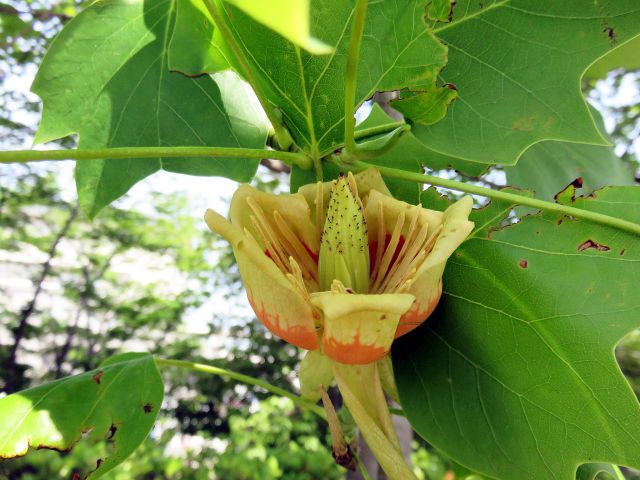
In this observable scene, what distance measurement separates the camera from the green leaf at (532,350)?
2.10 ft

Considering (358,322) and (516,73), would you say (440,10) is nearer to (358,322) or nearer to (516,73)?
(516,73)

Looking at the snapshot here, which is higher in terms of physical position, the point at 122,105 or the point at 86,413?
the point at 122,105

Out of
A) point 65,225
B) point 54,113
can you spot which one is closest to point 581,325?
point 54,113

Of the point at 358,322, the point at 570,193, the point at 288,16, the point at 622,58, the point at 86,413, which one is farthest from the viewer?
the point at 622,58

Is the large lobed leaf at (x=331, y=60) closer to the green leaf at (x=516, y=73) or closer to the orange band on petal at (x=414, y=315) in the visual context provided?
the green leaf at (x=516, y=73)

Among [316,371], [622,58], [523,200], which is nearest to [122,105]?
[316,371]

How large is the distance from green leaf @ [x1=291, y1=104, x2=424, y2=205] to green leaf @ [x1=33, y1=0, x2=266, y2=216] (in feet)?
0.45

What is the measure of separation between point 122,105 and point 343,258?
1.71 feet

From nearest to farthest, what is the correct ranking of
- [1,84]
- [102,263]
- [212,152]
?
[212,152] < [1,84] < [102,263]

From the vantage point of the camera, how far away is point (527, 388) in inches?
26.0

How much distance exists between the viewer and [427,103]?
681 mm

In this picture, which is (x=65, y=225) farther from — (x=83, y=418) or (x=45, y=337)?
(x=83, y=418)

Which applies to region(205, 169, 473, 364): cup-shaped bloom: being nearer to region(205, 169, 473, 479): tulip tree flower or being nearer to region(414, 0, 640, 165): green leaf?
region(205, 169, 473, 479): tulip tree flower

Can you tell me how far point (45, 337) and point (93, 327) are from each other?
0.38 m
